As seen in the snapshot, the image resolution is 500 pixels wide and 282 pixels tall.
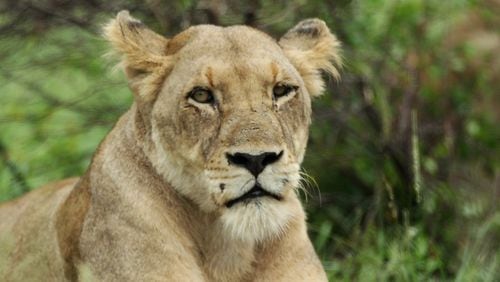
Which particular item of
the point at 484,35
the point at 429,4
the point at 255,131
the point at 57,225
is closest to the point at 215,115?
the point at 255,131

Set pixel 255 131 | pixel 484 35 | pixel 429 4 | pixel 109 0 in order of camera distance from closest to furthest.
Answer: pixel 255 131 → pixel 109 0 → pixel 429 4 → pixel 484 35

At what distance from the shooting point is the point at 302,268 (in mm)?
4684

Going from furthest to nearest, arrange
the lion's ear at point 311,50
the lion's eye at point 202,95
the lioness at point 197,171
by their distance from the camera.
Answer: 1. the lion's ear at point 311,50
2. the lion's eye at point 202,95
3. the lioness at point 197,171

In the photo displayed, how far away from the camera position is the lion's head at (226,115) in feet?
14.0

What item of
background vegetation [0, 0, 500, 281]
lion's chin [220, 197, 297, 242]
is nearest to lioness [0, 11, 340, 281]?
lion's chin [220, 197, 297, 242]

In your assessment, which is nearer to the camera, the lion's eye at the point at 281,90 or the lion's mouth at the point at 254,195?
the lion's mouth at the point at 254,195

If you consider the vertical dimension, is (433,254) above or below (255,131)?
below

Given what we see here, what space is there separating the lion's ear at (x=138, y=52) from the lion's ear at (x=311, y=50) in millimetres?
495

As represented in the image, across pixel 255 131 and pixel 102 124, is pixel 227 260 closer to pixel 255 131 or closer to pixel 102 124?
pixel 255 131

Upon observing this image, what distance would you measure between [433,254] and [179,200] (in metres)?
2.30

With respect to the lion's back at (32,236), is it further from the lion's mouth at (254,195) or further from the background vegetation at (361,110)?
the background vegetation at (361,110)

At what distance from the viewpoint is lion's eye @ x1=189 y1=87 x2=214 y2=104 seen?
14.8ft

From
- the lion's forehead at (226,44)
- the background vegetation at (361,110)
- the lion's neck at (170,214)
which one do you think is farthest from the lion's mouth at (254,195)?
the background vegetation at (361,110)

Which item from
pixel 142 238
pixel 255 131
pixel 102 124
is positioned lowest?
pixel 102 124
